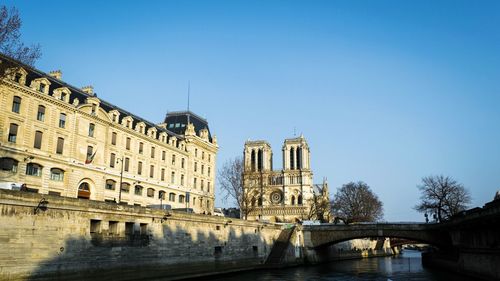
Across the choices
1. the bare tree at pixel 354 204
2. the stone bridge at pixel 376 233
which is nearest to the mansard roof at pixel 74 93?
the stone bridge at pixel 376 233

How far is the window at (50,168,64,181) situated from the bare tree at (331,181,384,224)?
69182mm

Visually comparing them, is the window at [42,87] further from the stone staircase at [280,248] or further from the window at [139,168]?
the stone staircase at [280,248]

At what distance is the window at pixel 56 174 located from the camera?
4581cm

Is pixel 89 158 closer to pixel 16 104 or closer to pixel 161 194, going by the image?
pixel 16 104

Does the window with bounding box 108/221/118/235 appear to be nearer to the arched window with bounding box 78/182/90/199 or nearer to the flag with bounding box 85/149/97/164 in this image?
the arched window with bounding box 78/182/90/199

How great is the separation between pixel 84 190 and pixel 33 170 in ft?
23.8

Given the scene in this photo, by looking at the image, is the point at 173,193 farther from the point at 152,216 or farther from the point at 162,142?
the point at 152,216

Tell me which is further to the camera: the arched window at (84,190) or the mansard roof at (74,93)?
the arched window at (84,190)

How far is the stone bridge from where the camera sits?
58272 millimetres

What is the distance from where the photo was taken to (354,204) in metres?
102

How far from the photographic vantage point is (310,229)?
6719 cm

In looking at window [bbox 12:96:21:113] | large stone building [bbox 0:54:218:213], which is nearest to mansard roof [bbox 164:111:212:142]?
large stone building [bbox 0:54:218:213]

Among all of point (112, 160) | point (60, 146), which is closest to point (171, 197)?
point (112, 160)

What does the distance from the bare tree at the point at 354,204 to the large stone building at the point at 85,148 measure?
4194 cm
